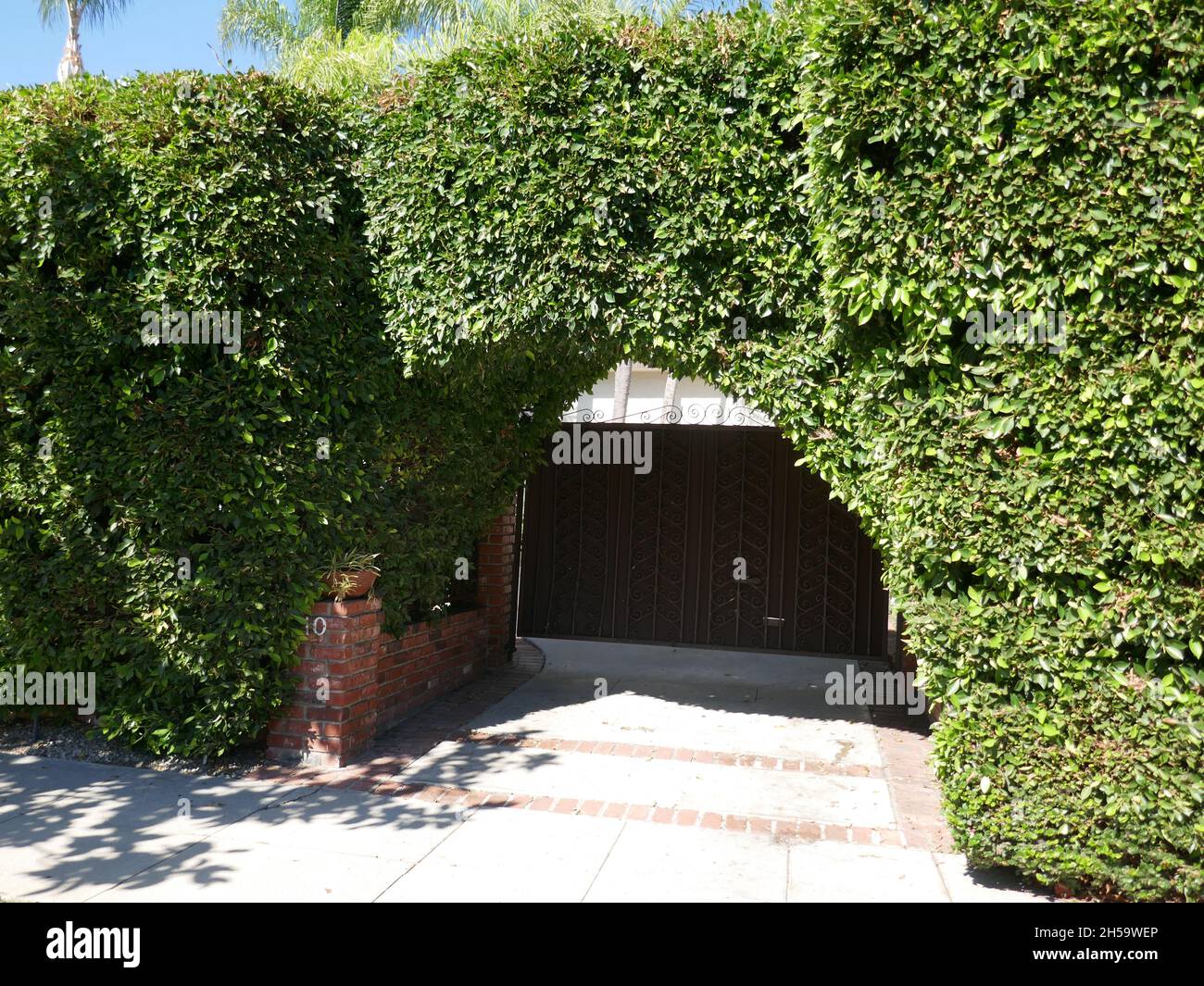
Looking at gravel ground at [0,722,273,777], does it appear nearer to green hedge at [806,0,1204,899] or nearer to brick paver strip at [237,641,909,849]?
brick paver strip at [237,641,909,849]

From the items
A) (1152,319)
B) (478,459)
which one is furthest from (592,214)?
(1152,319)

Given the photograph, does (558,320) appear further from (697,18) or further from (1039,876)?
(1039,876)

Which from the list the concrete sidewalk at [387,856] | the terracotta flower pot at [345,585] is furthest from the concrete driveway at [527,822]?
the terracotta flower pot at [345,585]

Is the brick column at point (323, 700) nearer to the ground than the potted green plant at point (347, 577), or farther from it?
nearer to the ground

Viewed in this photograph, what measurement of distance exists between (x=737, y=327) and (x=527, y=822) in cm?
309

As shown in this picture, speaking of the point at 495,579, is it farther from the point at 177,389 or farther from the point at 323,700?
the point at 177,389

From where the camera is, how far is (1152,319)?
3.65 meters

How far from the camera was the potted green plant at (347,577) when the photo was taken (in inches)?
216

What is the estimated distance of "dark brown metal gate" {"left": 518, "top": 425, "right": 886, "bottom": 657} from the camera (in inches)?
340

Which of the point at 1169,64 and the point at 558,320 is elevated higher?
the point at 1169,64

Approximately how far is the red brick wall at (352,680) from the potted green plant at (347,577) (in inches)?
2.2

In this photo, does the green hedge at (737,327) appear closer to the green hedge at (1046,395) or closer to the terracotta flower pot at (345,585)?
the green hedge at (1046,395)

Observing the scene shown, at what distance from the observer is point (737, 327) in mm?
5066
